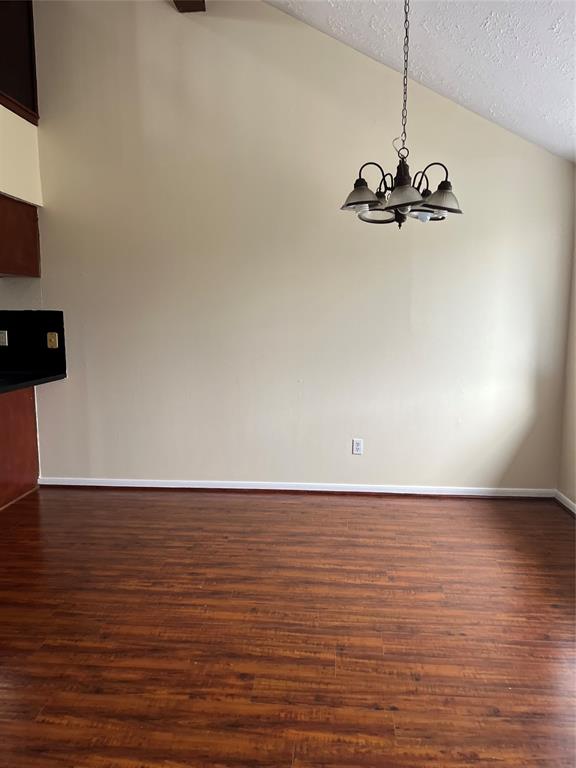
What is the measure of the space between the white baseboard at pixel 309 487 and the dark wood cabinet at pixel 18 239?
5.11 ft

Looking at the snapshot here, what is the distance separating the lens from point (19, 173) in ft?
12.4

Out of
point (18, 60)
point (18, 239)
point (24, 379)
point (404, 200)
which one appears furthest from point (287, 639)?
point (18, 60)

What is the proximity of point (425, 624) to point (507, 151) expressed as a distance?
2.99 meters

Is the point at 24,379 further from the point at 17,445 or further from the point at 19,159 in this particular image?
the point at 19,159

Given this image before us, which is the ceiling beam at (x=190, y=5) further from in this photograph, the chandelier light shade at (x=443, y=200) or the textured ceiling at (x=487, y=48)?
the chandelier light shade at (x=443, y=200)

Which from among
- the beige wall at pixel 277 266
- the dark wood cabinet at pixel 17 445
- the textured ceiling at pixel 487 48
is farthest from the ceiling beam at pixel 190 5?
the dark wood cabinet at pixel 17 445

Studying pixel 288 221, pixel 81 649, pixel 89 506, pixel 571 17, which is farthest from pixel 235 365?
pixel 571 17

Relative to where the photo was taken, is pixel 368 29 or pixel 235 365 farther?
pixel 235 365

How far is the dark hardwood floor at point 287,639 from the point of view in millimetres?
1771

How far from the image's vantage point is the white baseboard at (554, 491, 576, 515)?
145 inches

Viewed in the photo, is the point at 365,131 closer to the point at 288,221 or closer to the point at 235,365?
the point at 288,221

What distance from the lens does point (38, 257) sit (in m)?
4.09

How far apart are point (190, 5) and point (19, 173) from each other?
5.12ft

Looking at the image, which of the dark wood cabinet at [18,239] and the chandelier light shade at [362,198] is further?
the dark wood cabinet at [18,239]
